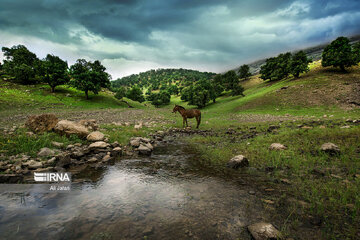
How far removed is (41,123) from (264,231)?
1418 cm

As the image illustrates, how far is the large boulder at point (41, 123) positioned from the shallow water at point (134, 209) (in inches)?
249

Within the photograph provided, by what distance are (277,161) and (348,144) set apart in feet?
13.2

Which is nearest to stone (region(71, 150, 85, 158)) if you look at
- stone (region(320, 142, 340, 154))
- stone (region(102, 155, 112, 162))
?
stone (region(102, 155, 112, 162))

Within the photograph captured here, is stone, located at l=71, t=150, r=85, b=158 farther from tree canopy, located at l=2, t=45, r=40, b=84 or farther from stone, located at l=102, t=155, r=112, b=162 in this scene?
tree canopy, located at l=2, t=45, r=40, b=84

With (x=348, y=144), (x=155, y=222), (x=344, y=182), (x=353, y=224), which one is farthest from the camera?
(x=348, y=144)

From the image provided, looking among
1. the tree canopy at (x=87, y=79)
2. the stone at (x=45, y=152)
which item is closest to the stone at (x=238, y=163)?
the stone at (x=45, y=152)

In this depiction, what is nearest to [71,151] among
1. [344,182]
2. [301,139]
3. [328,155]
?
[344,182]

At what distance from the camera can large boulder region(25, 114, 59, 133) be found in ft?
33.6

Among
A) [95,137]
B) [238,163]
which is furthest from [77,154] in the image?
[238,163]

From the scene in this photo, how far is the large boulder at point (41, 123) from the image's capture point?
33.6 feet

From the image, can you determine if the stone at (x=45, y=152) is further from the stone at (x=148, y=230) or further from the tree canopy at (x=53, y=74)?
the tree canopy at (x=53, y=74)

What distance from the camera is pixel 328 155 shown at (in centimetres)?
678

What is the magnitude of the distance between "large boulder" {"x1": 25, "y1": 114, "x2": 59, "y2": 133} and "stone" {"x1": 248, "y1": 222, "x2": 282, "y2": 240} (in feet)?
43.6

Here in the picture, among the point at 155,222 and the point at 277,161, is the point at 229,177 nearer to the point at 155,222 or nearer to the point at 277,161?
the point at 277,161
